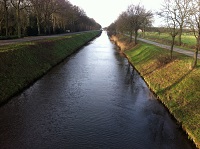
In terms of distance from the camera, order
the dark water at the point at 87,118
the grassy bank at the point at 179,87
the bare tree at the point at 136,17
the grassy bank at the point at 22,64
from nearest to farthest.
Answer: the dark water at the point at 87,118 < the grassy bank at the point at 179,87 < the grassy bank at the point at 22,64 < the bare tree at the point at 136,17

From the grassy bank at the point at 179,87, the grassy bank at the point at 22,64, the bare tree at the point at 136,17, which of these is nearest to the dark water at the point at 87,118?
the grassy bank at the point at 179,87

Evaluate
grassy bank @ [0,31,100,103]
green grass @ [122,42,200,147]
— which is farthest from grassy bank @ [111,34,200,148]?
grassy bank @ [0,31,100,103]

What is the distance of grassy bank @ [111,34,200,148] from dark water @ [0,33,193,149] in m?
0.90

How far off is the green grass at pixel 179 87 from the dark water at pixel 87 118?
0.91m

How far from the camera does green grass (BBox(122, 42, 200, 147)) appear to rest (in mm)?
19188

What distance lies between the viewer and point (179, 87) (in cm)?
2506

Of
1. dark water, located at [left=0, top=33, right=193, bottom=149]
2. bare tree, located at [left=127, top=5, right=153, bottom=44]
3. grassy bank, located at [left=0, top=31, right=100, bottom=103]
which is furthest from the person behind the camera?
bare tree, located at [left=127, top=5, right=153, bottom=44]

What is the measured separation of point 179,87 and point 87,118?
10.7 meters

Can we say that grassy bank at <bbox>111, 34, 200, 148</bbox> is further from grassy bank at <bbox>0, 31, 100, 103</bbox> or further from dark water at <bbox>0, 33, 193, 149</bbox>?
grassy bank at <bbox>0, 31, 100, 103</bbox>

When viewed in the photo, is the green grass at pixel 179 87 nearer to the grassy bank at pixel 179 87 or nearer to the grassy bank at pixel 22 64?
the grassy bank at pixel 179 87

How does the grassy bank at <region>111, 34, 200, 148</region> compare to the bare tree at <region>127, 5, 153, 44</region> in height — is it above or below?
below

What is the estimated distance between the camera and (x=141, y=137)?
17.8 metres

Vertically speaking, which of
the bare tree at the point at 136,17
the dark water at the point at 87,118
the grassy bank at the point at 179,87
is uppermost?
the bare tree at the point at 136,17

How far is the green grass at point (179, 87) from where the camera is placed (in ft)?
63.0
